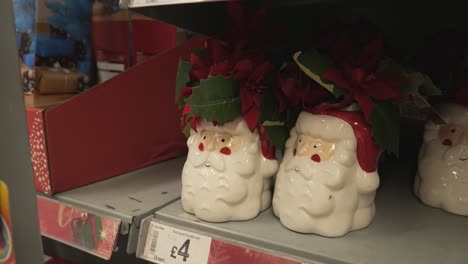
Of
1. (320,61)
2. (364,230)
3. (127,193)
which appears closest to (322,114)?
(320,61)

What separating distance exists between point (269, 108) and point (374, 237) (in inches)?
9.3

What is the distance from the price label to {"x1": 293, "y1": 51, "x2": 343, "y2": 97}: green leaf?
0.87 feet

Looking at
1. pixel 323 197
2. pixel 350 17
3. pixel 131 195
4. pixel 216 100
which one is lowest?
pixel 131 195

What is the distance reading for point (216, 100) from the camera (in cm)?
62

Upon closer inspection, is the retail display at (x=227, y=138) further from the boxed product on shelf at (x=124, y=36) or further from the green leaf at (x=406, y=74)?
the boxed product on shelf at (x=124, y=36)

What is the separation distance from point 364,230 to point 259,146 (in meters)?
0.20

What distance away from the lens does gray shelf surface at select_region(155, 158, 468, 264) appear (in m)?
0.55

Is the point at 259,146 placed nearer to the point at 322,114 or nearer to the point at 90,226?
the point at 322,114

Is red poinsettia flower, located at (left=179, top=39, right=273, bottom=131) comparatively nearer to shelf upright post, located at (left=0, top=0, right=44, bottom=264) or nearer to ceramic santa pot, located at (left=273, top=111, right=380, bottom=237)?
ceramic santa pot, located at (left=273, top=111, right=380, bottom=237)

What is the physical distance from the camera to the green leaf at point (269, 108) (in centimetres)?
64

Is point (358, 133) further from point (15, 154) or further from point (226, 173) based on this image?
point (15, 154)

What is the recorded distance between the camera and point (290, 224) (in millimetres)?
612

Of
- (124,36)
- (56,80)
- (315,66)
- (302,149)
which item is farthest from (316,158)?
(124,36)

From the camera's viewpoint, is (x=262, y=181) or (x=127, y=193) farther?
(x=127, y=193)
